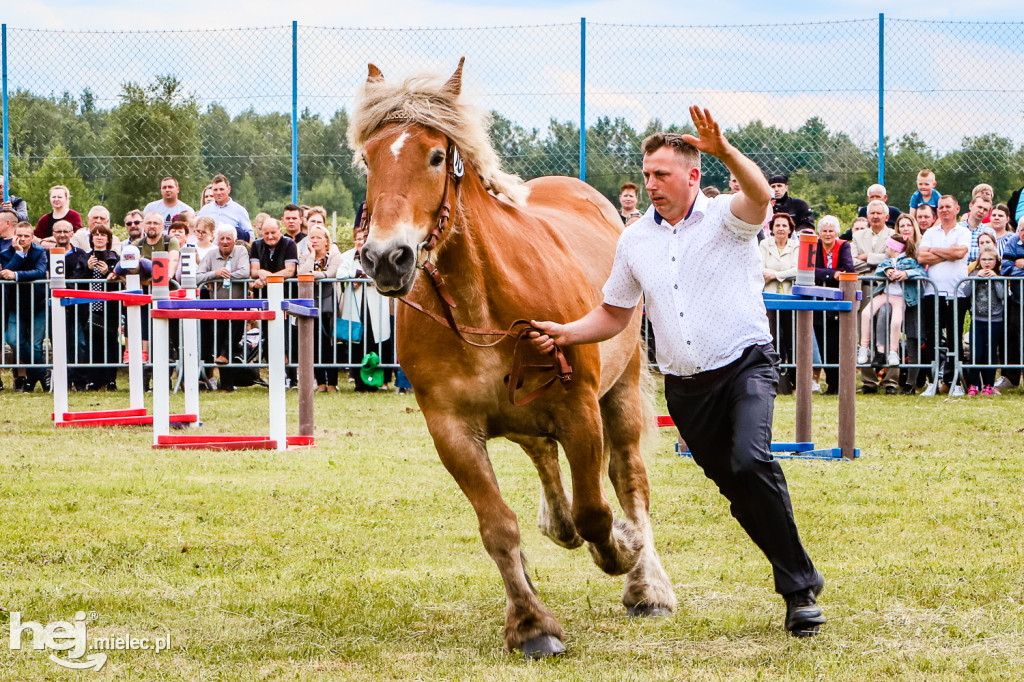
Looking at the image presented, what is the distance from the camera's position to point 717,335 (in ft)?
15.3

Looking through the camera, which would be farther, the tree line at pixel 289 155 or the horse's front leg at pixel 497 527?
the tree line at pixel 289 155

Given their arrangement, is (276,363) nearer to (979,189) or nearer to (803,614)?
(803,614)

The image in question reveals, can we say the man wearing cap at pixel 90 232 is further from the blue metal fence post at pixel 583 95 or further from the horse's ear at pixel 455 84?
the horse's ear at pixel 455 84

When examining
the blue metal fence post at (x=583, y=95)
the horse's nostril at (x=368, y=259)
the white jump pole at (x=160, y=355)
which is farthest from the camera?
the blue metal fence post at (x=583, y=95)

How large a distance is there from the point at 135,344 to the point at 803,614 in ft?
27.2

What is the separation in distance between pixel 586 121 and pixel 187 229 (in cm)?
558

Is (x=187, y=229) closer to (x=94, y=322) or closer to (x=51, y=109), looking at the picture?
(x=94, y=322)

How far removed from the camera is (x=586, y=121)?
53.4 feet

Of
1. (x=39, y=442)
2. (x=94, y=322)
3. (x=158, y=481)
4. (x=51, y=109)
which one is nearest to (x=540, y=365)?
(x=158, y=481)

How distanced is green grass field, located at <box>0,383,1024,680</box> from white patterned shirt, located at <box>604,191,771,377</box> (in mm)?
1133

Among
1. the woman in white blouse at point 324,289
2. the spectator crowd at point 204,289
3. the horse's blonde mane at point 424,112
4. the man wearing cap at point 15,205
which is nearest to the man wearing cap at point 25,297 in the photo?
the spectator crowd at point 204,289

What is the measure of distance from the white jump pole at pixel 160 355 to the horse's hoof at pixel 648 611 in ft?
18.8

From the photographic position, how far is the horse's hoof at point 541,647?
4.42 metres

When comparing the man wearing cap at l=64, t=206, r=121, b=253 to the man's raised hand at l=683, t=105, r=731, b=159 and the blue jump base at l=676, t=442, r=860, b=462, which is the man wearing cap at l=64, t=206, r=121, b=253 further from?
the man's raised hand at l=683, t=105, r=731, b=159
